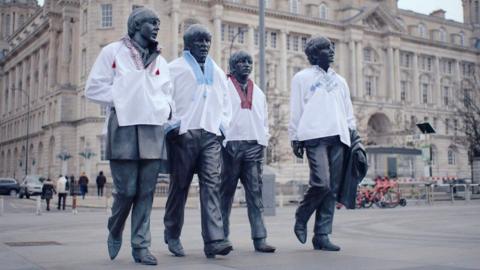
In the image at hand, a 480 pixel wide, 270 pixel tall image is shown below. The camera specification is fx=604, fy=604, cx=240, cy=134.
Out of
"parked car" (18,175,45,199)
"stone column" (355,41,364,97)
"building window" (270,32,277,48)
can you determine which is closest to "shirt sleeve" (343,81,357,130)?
"parked car" (18,175,45,199)

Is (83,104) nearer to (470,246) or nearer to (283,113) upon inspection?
(283,113)

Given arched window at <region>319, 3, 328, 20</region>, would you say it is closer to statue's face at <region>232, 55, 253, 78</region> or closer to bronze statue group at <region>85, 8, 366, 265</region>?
bronze statue group at <region>85, 8, 366, 265</region>

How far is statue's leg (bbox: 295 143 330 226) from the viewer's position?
703 centimetres

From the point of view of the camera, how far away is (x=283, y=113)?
59094 mm

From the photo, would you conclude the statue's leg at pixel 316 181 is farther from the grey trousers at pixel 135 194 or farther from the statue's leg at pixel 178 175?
the grey trousers at pixel 135 194

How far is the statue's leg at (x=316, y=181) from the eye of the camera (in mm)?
7031

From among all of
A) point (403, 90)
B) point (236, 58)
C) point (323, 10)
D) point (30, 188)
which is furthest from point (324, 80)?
point (403, 90)

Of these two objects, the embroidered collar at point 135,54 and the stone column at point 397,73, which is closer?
the embroidered collar at point 135,54

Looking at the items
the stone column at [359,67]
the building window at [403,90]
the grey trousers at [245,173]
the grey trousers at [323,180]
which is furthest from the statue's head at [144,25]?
the building window at [403,90]

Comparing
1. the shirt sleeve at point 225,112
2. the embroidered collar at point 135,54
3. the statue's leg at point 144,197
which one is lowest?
A: the statue's leg at point 144,197

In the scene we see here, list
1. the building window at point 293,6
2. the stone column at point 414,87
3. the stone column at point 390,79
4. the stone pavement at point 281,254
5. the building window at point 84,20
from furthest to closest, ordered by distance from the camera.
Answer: the stone column at point 414,87 → the stone column at point 390,79 → the building window at point 293,6 → the building window at point 84,20 → the stone pavement at point 281,254

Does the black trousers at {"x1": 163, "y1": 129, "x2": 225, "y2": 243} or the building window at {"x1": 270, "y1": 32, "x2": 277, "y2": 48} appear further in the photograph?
the building window at {"x1": 270, "y1": 32, "x2": 277, "y2": 48}

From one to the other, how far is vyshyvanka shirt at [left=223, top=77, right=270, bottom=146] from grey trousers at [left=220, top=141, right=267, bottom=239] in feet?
0.28

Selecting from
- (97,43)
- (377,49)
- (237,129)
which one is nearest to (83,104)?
(97,43)
